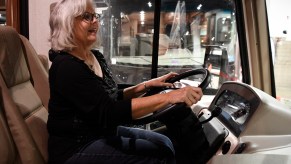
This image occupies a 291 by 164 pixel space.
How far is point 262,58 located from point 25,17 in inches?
71.2

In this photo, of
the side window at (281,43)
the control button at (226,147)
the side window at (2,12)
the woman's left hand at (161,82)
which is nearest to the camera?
the control button at (226,147)

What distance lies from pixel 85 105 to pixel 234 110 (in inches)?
25.7

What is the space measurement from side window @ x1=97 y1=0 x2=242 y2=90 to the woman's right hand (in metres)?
1.47

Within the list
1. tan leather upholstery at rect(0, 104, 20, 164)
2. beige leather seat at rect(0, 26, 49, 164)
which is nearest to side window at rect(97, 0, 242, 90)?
beige leather seat at rect(0, 26, 49, 164)

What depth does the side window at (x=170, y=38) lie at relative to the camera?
262 centimetres

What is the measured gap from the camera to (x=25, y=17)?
2.31 meters

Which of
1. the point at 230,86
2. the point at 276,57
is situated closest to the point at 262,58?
the point at 276,57

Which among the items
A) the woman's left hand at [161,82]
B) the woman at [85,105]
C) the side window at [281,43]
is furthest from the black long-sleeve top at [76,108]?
the side window at [281,43]

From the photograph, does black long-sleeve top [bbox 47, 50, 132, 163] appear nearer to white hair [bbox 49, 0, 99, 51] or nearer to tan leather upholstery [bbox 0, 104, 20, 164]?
white hair [bbox 49, 0, 99, 51]

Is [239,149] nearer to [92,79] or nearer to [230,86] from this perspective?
[230,86]

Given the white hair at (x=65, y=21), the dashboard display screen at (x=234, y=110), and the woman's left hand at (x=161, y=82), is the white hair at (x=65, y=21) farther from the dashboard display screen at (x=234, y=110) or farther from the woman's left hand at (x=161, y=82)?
the dashboard display screen at (x=234, y=110)

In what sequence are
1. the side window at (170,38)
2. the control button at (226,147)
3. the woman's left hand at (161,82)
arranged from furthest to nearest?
1. the side window at (170,38)
2. the woman's left hand at (161,82)
3. the control button at (226,147)

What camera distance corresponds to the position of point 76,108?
1.14 meters

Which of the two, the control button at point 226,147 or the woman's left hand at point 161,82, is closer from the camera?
the control button at point 226,147
